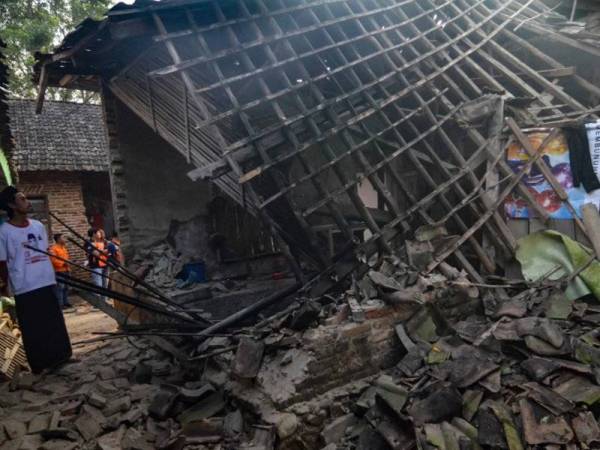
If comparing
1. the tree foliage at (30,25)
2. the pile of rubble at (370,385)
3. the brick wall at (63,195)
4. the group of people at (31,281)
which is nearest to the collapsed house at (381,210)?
the pile of rubble at (370,385)

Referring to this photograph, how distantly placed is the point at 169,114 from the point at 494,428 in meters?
5.38

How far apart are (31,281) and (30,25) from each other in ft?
55.9

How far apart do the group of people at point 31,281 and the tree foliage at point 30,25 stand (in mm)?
14357

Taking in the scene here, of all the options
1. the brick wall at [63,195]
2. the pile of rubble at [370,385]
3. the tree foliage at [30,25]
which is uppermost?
the tree foliage at [30,25]

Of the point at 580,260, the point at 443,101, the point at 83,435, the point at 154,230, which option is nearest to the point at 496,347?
the point at 580,260

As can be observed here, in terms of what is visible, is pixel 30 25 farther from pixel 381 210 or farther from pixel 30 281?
pixel 381 210

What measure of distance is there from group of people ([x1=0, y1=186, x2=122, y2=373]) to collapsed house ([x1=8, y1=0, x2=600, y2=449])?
1.38 meters

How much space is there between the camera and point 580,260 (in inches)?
190

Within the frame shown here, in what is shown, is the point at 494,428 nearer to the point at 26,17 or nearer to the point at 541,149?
the point at 541,149

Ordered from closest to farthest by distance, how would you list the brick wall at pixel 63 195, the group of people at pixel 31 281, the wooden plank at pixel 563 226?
the group of people at pixel 31 281, the wooden plank at pixel 563 226, the brick wall at pixel 63 195

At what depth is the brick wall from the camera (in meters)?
12.5

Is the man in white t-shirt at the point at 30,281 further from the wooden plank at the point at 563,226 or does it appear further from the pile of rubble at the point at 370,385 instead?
the wooden plank at the point at 563,226

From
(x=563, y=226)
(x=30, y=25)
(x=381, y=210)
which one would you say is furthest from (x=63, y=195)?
(x=563, y=226)

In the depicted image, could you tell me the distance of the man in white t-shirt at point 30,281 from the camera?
454cm
